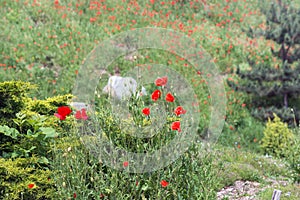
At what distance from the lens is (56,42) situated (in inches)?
490

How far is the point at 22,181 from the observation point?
13.0 ft

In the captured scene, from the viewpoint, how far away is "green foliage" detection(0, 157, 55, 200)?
3.89 m

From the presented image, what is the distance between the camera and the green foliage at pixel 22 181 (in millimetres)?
3889

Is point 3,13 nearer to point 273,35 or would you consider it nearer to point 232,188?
point 273,35

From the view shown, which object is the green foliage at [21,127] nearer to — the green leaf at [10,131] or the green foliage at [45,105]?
the green leaf at [10,131]

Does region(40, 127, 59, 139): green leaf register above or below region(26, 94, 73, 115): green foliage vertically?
below

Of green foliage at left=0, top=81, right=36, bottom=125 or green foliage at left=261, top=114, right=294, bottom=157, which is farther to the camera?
green foliage at left=261, top=114, right=294, bottom=157

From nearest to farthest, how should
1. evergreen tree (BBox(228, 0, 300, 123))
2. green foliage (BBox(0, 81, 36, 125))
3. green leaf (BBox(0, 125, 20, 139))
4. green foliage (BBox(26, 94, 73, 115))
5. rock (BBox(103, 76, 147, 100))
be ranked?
1. rock (BBox(103, 76, 147, 100))
2. green leaf (BBox(0, 125, 20, 139))
3. green foliage (BBox(0, 81, 36, 125))
4. green foliage (BBox(26, 94, 73, 115))
5. evergreen tree (BBox(228, 0, 300, 123))

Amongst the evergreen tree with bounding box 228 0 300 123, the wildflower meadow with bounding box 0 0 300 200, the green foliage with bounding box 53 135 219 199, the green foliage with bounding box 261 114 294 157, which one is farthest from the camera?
the evergreen tree with bounding box 228 0 300 123

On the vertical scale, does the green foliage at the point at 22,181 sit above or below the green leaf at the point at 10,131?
below

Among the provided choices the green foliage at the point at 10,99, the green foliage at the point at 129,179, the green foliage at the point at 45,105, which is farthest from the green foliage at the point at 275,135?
the green foliage at the point at 10,99

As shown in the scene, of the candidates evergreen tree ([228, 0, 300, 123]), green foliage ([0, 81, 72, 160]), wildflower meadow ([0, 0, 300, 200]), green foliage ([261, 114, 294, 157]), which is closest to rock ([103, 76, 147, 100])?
wildflower meadow ([0, 0, 300, 200])

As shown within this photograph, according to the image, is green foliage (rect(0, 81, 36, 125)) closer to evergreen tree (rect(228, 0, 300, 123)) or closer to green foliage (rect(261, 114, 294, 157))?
green foliage (rect(261, 114, 294, 157))

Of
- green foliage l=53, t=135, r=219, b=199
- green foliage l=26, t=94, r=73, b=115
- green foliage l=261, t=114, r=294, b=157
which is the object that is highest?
green foliage l=26, t=94, r=73, b=115
